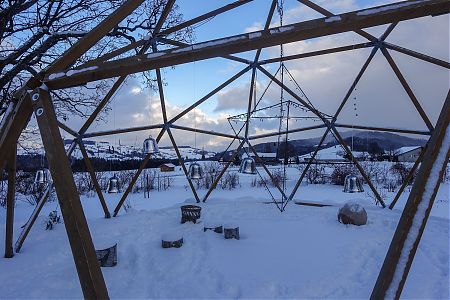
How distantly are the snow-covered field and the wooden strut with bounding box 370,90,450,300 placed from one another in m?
2.48

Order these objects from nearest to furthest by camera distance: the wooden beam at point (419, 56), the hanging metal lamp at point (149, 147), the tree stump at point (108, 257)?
the tree stump at point (108, 257) < the wooden beam at point (419, 56) < the hanging metal lamp at point (149, 147)

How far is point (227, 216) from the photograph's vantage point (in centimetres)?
991

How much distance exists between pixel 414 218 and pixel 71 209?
2.83m

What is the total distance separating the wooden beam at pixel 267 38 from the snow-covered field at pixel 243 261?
119 inches

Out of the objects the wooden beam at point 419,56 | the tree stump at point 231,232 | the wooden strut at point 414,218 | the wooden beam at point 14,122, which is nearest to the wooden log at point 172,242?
the tree stump at point 231,232

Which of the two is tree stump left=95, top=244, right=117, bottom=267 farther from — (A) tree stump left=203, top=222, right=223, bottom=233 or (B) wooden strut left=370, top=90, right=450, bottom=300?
(B) wooden strut left=370, top=90, right=450, bottom=300

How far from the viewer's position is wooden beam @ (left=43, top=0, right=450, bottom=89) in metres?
3.02

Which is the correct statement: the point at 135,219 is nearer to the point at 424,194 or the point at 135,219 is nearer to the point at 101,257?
the point at 101,257

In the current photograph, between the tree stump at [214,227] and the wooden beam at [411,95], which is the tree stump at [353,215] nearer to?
the wooden beam at [411,95]

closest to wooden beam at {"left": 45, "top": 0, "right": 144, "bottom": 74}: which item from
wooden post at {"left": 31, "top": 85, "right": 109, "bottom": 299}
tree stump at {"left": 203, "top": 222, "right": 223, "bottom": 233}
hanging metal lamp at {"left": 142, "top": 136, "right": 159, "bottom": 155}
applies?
wooden post at {"left": 31, "top": 85, "right": 109, "bottom": 299}

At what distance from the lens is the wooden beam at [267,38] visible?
3.02m

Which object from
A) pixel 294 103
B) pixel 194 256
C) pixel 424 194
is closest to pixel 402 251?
pixel 424 194

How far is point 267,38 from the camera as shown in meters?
3.26

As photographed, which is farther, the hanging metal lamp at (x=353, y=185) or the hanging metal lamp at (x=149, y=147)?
the hanging metal lamp at (x=353, y=185)
